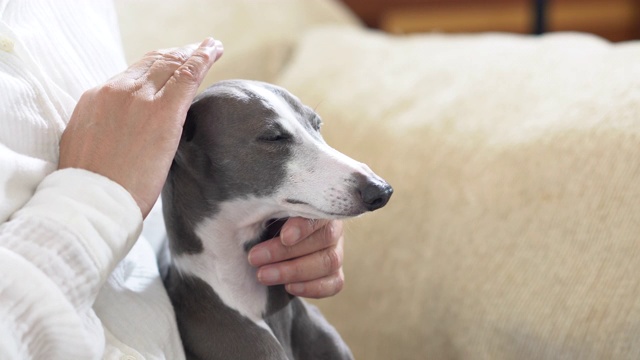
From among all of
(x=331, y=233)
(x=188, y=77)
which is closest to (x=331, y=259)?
(x=331, y=233)

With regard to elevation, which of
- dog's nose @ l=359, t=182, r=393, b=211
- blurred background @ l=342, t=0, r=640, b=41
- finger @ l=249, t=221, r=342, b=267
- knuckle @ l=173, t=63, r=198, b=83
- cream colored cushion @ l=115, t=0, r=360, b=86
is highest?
knuckle @ l=173, t=63, r=198, b=83

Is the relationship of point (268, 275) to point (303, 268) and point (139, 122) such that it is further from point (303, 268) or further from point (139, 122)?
point (139, 122)

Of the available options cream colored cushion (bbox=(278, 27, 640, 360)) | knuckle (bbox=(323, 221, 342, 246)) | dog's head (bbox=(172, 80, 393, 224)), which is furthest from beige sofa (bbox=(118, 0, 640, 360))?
dog's head (bbox=(172, 80, 393, 224))

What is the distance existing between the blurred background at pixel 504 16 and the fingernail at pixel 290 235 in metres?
1.38

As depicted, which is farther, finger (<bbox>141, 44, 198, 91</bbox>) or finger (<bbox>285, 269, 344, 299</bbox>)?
finger (<bbox>285, 269, 344, 299</bbox>)

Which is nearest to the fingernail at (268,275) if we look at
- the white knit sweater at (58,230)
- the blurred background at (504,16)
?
the white knit sweater at (58,230)

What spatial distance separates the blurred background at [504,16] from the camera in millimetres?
2025

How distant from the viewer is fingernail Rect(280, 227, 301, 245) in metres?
0.81

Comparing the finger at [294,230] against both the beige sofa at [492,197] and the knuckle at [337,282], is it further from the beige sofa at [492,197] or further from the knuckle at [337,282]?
the beige sofa at [492,197]

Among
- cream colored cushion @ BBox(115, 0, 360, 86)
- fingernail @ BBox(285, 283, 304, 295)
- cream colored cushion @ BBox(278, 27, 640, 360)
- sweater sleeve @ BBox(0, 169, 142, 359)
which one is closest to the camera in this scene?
sweater sleeve @ BBox(0, 169, 142, 359)

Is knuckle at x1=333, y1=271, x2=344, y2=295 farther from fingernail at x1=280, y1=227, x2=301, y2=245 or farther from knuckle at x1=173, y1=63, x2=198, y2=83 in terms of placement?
knuckle at x1=173, y1=63, x2=198, y2=83

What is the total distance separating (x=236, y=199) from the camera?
80 centimetres

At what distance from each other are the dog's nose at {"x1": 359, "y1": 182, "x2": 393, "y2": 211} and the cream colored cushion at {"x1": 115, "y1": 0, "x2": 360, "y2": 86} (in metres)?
1.00

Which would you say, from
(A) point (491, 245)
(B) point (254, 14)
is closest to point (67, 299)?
(A) point (491, 245)
